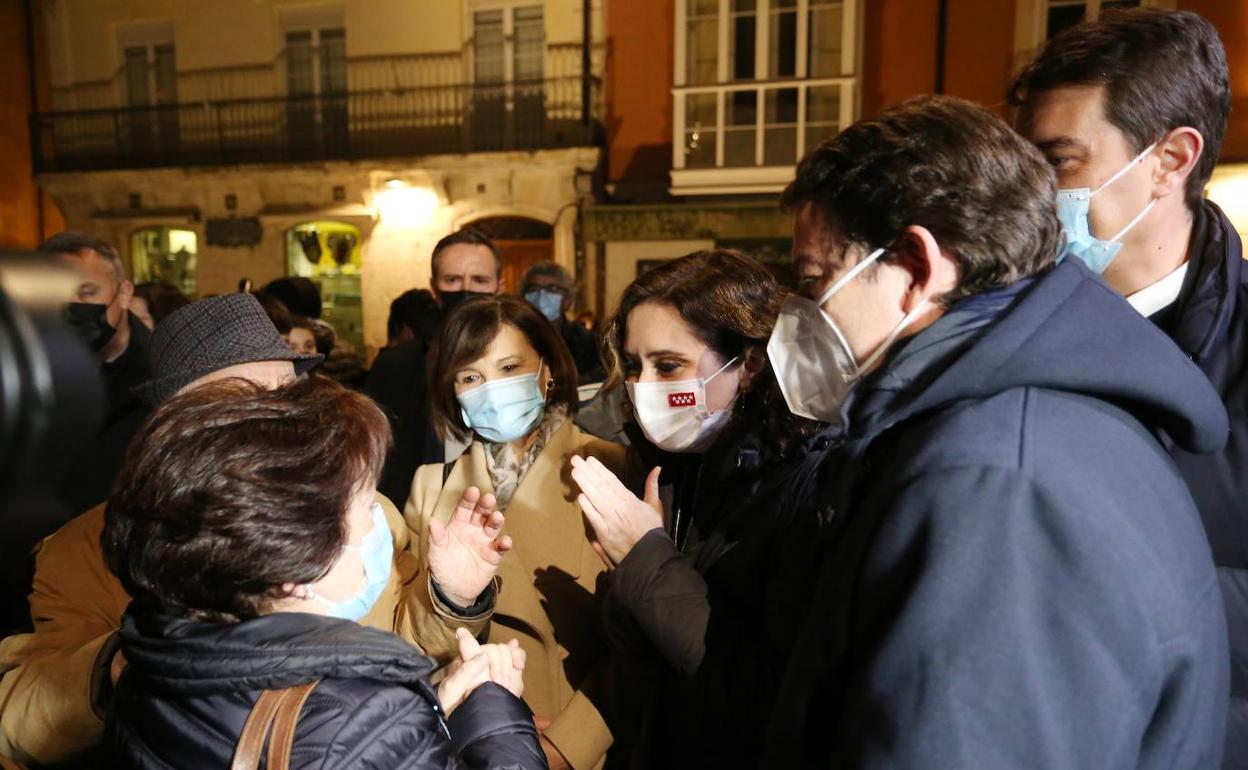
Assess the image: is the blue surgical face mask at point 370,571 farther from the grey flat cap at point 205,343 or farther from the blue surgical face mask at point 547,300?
the blue surgical face mask at point 547,300

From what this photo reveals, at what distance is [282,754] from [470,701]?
0.44m

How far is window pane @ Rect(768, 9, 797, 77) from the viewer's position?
1202cm

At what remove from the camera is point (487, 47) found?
13672mm

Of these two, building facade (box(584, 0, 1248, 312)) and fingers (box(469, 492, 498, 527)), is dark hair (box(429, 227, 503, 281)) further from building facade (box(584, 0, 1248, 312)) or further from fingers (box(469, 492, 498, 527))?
building facade (box(584, 0, 1248, 312))

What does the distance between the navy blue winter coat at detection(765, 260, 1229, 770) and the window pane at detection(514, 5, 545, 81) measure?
44.9ft

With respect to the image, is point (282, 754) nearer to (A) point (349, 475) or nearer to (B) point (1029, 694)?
(A) point (349, 475)

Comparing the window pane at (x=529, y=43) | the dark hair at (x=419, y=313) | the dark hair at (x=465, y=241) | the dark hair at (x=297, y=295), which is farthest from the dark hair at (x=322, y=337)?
the window pane at (x=529, y=43)

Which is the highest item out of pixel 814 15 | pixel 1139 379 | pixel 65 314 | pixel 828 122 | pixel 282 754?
pixel 814 15

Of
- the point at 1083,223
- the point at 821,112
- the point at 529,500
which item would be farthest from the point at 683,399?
the point at 821,112

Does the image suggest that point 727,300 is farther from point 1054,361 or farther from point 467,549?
point 1054,361

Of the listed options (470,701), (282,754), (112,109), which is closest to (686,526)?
(470,701)

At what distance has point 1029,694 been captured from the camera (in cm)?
89

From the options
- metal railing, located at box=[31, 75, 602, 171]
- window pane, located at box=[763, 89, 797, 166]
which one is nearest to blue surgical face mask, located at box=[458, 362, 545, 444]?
window pane, located at box=[763, 89, 797, 166]

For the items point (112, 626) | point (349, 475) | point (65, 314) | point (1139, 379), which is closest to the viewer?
point (65, 314)
